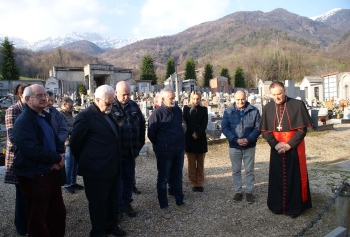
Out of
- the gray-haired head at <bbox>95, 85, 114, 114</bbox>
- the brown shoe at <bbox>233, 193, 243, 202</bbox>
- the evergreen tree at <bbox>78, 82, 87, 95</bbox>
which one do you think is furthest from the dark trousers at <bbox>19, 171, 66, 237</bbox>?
the evergreen tree at <bbox>78, 82, 87, 95</bbox>

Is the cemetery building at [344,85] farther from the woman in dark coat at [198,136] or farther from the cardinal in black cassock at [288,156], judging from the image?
the cardinal in black cassock at [288,156]

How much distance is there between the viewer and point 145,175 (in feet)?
21.3

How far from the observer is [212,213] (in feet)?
14.1

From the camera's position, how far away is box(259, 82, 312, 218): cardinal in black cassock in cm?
407

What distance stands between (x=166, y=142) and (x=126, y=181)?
83cm

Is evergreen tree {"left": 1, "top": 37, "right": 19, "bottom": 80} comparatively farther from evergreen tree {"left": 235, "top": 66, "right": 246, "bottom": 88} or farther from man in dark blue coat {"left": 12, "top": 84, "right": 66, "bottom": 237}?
man in dark blue coat {"left": 12, "top": 84, "right": 66, "bottom": 237}

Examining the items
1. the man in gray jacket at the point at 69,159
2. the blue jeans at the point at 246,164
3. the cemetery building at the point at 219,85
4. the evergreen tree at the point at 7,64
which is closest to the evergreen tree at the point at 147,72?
the cemetery building at the point at 219,85

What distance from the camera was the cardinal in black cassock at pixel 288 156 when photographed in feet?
13.4

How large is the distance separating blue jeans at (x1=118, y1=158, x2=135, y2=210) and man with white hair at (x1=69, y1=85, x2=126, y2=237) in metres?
0.65

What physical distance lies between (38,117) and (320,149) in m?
8.57

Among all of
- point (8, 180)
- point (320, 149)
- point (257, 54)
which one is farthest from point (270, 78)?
point (8, 180)

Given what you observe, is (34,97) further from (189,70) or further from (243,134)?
(189,70)

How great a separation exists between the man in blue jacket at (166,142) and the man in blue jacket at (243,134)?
A: 3.01ft

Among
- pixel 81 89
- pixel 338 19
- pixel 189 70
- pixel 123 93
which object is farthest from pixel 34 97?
pixel 338 19
